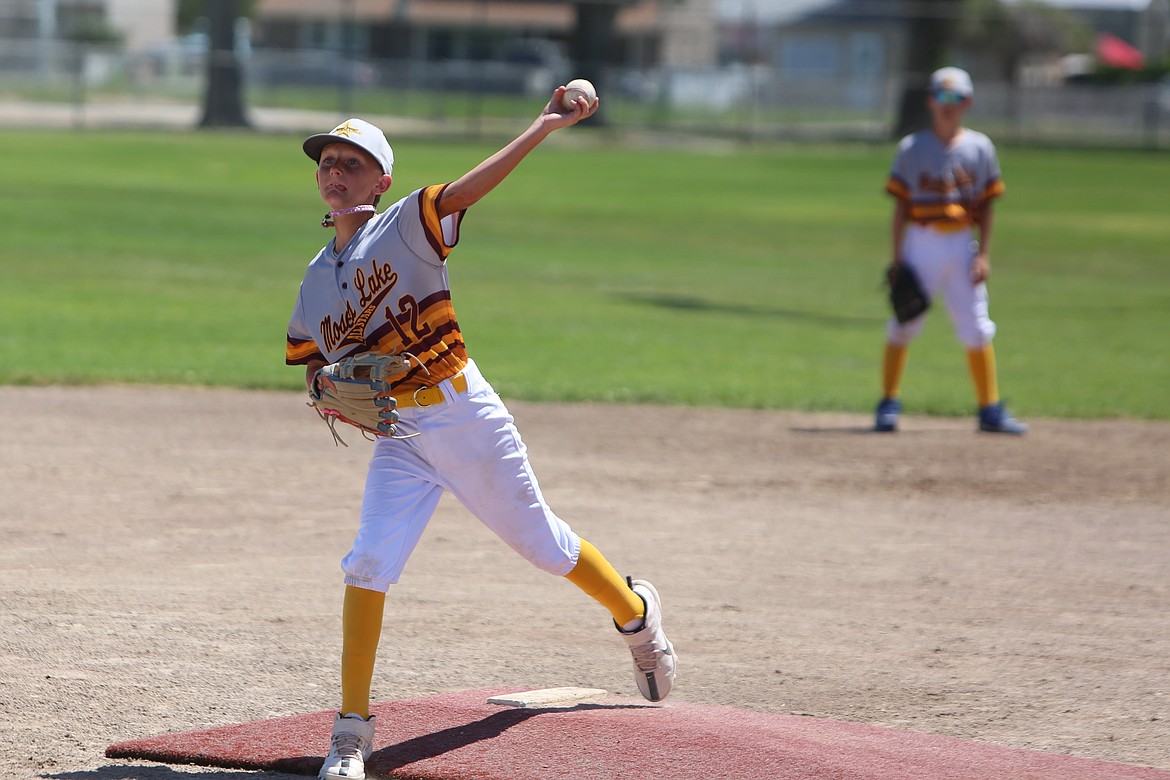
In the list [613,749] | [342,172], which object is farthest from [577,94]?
[613,749]

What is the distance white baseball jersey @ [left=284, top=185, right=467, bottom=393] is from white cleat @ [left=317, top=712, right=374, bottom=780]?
0.89 meters

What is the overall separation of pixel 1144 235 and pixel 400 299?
913 inches

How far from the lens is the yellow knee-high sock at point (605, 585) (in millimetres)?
4441

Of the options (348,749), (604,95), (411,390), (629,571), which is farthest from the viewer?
(604,95)

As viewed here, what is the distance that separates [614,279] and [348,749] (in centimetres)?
1454

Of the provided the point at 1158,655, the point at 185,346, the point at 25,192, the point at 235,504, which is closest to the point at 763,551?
the point at 1158,655

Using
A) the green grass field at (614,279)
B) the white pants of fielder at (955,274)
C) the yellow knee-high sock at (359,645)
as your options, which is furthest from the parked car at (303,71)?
the yellow knee-high sock at (359,645)

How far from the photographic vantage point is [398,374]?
4051mm

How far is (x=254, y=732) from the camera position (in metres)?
4.22

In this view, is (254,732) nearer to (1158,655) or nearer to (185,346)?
(1158,655)

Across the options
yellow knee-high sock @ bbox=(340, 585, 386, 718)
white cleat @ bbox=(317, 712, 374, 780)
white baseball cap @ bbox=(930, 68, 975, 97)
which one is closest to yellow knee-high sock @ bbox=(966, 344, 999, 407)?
white baseball cap @ bbox=(930, 68, 975, 97)

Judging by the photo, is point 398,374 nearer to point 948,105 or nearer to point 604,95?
point 948,105

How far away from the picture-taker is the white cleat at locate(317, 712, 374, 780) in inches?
150

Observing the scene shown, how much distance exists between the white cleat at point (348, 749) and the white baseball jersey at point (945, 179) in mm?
6567
